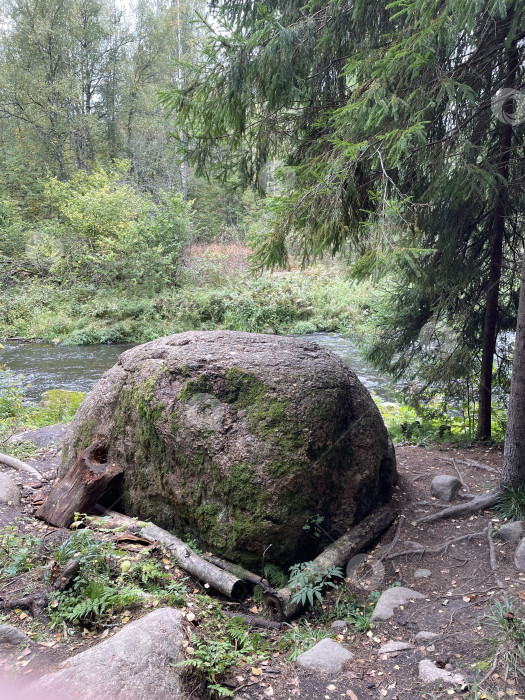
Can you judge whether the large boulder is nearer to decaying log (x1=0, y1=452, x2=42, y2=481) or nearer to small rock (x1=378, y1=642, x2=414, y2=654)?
decaying log (x1=0, y1=452, x2=42, y2=481)

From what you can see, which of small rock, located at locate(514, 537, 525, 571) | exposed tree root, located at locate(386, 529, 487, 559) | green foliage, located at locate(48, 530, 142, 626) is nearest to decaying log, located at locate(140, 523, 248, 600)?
green foliage, located at locate(48, 530, 142, 626)

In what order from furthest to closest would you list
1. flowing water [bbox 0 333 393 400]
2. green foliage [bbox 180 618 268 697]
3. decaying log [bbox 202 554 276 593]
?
flowing water [bbox 0 333 393 400] < decaying log [bbox 202 554 276 593] < green foliage [bbox 180 618 268 697]

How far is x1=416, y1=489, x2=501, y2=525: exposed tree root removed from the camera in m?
4.39

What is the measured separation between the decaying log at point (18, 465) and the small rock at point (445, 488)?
14.3ft

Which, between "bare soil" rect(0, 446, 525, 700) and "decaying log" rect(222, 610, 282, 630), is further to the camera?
"decaying log" rect(222, 610, 282, 630)

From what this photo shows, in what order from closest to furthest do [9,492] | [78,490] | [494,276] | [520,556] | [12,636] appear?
[12,636]
[520,556]
[78,490]
[9,492]
[494,276]

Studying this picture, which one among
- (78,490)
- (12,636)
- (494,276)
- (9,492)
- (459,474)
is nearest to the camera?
(12,636)

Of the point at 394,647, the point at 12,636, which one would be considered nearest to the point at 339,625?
the point at 394,647

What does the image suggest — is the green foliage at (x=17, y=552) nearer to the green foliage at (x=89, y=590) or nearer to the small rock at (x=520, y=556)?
the green foliage at (x=89, y=590)

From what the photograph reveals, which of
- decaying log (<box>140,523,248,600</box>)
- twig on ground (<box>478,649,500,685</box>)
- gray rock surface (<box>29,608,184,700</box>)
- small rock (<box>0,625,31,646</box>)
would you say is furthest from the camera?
decaying log (<box>140,523,248,600</box>)

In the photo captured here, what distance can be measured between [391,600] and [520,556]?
990 mm

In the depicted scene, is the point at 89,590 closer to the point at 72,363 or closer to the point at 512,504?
the point at 512,504

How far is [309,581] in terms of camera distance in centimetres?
375

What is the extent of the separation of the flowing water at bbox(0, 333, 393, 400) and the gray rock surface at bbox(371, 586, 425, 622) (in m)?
6.88
